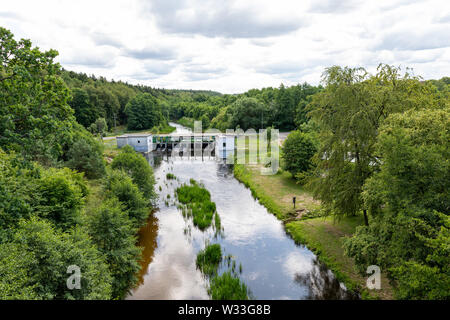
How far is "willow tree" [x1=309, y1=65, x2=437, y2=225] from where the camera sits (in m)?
13.9

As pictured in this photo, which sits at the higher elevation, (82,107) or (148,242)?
(82,107)

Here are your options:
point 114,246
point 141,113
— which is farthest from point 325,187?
point 141,113

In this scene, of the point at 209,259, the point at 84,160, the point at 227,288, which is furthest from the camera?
the point at 84,160

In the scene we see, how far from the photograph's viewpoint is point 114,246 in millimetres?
13578

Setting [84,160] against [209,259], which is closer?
[209,259]

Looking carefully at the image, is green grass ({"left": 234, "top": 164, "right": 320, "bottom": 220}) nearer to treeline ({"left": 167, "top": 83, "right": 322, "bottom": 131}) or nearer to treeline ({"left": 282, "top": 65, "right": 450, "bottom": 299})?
treeline ({"left": 282, "top": 65, "right": 450, "bottom": 299})

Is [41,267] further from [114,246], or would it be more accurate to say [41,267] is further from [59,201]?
[59,201]

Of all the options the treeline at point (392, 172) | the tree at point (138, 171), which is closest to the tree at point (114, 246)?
the tree at point (138, 171)

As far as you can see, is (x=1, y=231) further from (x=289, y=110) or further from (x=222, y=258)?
(x=289, y=110)

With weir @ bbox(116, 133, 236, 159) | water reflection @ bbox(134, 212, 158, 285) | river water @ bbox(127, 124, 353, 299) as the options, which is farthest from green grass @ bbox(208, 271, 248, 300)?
weir @ bbox(116, 133, 236, 159)

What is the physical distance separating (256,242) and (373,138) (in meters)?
10.00

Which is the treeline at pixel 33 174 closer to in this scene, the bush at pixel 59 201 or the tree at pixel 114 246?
the tree at pixel 114 246

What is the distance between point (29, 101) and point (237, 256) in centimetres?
1334
